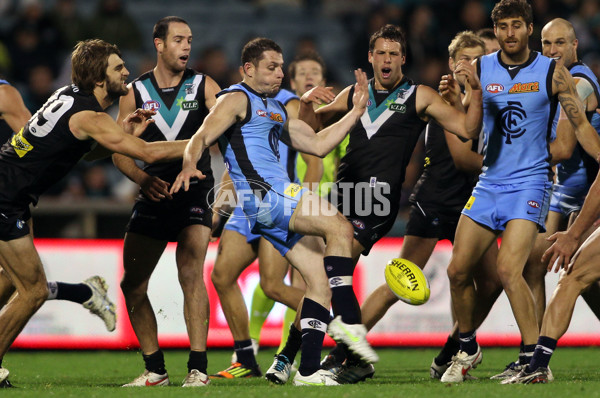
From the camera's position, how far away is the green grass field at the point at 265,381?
20.4 feet

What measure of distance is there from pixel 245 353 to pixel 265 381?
74 centimetres

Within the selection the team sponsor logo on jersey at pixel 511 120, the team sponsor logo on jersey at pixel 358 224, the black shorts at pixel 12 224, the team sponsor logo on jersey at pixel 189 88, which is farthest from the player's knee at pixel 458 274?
the black shorts at pixel 12 224

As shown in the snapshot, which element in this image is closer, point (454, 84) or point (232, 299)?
point (454, 84)

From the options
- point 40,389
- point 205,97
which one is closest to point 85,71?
point 205,97

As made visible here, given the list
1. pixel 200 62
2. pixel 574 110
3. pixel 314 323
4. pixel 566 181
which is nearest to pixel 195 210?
pixel 314 323

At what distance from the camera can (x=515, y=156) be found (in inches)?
279

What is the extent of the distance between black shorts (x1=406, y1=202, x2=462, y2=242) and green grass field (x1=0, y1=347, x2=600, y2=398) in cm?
130

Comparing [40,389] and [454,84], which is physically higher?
[454,84]

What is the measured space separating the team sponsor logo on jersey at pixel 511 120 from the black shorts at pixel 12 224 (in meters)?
3.82

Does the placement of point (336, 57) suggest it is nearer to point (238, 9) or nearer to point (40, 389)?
point (238, 9)

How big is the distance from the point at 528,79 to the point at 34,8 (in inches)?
398

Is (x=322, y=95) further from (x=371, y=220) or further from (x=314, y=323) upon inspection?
(x=314, y=323)

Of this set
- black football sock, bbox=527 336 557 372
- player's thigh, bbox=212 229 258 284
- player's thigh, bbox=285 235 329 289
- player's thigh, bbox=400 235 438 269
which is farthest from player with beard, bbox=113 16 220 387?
black football sock, bbox=527 336 557 372

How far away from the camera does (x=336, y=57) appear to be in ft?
58.5
